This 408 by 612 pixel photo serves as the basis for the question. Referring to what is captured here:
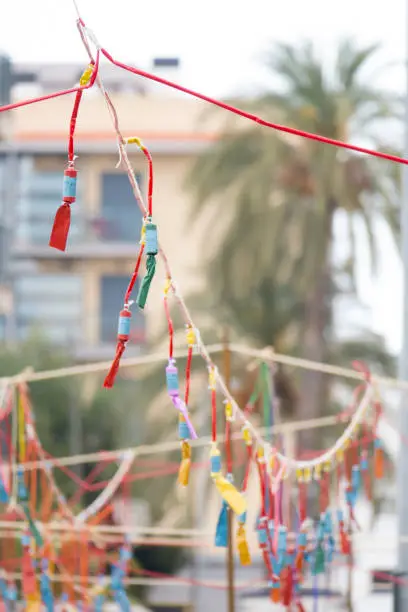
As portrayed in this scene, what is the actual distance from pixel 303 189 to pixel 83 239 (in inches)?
507

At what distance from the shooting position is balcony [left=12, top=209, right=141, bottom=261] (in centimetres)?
3128

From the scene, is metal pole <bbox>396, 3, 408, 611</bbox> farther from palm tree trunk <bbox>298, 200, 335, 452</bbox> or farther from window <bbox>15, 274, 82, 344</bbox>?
window <bbox>15, 274, 82, 344</bbox>

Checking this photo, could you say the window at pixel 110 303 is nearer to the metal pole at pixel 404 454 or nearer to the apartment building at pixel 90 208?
the apartment building at pixel 90 208

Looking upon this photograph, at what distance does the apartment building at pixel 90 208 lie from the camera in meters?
30.4

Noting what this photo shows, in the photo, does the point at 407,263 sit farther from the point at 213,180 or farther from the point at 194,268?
the point at 194,268

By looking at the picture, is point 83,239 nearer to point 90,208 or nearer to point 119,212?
point 90,208

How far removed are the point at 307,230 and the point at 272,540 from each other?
13.6 meters

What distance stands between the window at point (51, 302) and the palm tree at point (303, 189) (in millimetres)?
11667

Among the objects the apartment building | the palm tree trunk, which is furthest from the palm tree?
the apartment building

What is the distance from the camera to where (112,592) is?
24.8 feet

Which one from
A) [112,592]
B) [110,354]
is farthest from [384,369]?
[112,592]

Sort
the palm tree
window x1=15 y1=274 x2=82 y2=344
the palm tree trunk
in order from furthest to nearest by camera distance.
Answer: window x1=15 y1=274 x2=82 y2=344 → the palm tree trunk → the palm tree

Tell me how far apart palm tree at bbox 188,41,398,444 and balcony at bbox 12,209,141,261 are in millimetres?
11490

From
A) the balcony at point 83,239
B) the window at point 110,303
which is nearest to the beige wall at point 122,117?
the balcony at point 83,239
